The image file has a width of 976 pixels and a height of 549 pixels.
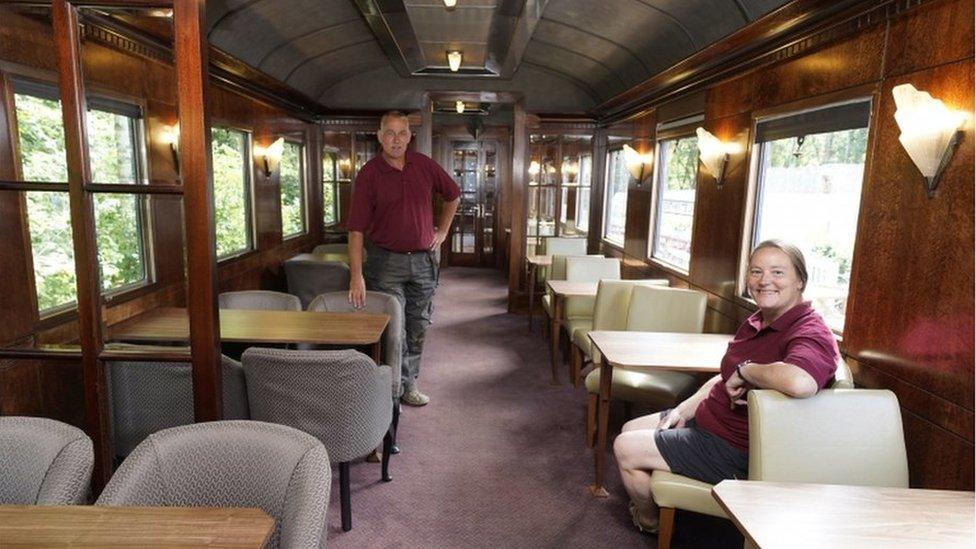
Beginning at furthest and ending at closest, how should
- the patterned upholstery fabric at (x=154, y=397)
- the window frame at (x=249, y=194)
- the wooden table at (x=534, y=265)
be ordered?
the wooden table at (x=534, y=265) → the window frame at (x=249, y=194) → the patterned upholstery fabric at (x=154, y=397)

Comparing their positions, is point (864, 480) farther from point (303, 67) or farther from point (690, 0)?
point (303, 67)

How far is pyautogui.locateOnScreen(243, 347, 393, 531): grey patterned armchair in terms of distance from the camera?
2.21 metres

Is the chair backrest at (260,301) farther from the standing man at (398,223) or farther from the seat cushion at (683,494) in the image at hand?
the seat cushion at (683,494)

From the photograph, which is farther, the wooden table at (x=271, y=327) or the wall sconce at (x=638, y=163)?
the wall sconce at (x=638, y=163)

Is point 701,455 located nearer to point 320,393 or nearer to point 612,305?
point 320,393

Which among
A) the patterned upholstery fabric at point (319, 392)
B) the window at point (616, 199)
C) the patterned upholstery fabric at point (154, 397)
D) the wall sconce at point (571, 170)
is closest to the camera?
the patterned upholstery fabric at point (154, 397)

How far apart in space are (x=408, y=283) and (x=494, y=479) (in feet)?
4.28

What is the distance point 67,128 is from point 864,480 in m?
2.66

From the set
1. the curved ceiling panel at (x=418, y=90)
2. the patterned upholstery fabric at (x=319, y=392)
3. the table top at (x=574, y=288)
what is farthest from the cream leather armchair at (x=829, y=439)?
the curved ceiling panel at (x=418, y=90)

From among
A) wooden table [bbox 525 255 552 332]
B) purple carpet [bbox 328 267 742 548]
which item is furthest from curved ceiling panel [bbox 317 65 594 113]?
purple carpet [bbox 328 267 742 548]

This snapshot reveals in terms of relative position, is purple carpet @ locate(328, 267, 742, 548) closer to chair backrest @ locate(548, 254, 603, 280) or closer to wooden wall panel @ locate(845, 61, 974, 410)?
chair backrest @ locate(548, 254, 603, 280)

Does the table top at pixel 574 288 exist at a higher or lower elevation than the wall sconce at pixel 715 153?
lower

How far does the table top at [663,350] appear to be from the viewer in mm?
2662

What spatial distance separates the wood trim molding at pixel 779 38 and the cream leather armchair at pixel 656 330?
4.63ft
